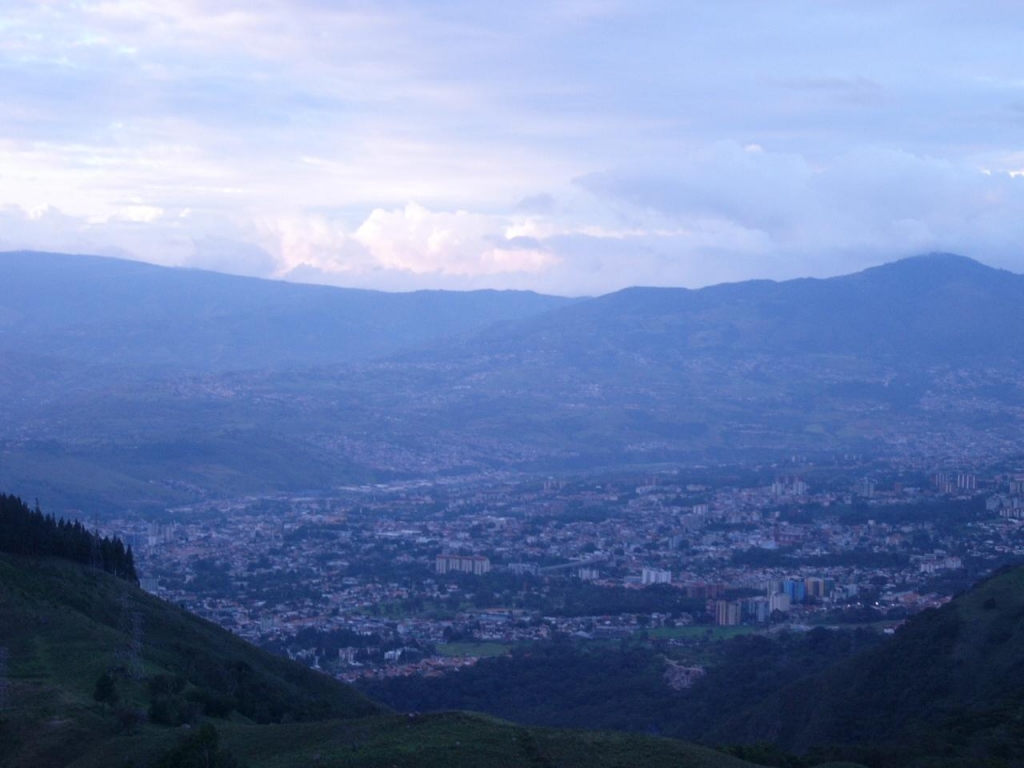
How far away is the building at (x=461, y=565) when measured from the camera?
2371 inches

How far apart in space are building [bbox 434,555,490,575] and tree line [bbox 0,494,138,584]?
26.5 m

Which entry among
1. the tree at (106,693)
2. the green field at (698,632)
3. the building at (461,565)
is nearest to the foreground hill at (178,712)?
the tree at (106,693)

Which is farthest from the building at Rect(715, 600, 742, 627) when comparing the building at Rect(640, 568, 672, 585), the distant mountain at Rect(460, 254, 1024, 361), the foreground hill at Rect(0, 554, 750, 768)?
the distant mountain at Rect(460, 254, 1024, 361)

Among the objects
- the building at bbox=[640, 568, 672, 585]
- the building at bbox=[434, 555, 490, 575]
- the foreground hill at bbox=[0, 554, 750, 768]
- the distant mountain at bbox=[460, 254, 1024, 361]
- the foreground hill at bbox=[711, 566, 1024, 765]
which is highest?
the distant mountain at bbox=[460, 254, 1024, 361]

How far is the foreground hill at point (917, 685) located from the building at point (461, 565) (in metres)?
28.1

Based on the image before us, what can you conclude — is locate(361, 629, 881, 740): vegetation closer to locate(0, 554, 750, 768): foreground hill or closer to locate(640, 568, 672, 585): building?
locate(0, 554, 750, 768): foreground hill

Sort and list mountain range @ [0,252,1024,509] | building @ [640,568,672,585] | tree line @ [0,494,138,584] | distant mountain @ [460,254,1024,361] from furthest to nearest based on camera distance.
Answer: distant mountain @ [460,254,1024,361]
mountain range @ [0,252,1024,509]
building @ [640,568,672,585]
tree line @ [0,494,138,584]

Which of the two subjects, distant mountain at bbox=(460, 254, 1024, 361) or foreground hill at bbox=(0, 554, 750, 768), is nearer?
foreground hill at bbox=(0, 554, 750, 768)

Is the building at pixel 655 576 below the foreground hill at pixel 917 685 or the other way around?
below

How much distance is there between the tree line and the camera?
1241 inches

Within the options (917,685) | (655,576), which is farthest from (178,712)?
(655,576)

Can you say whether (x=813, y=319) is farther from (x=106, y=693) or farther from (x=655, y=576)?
(x=106, y=693)

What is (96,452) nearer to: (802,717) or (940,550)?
(940,550)

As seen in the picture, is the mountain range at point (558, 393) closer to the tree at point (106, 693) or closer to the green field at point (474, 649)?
the green field at point (474, 649)
